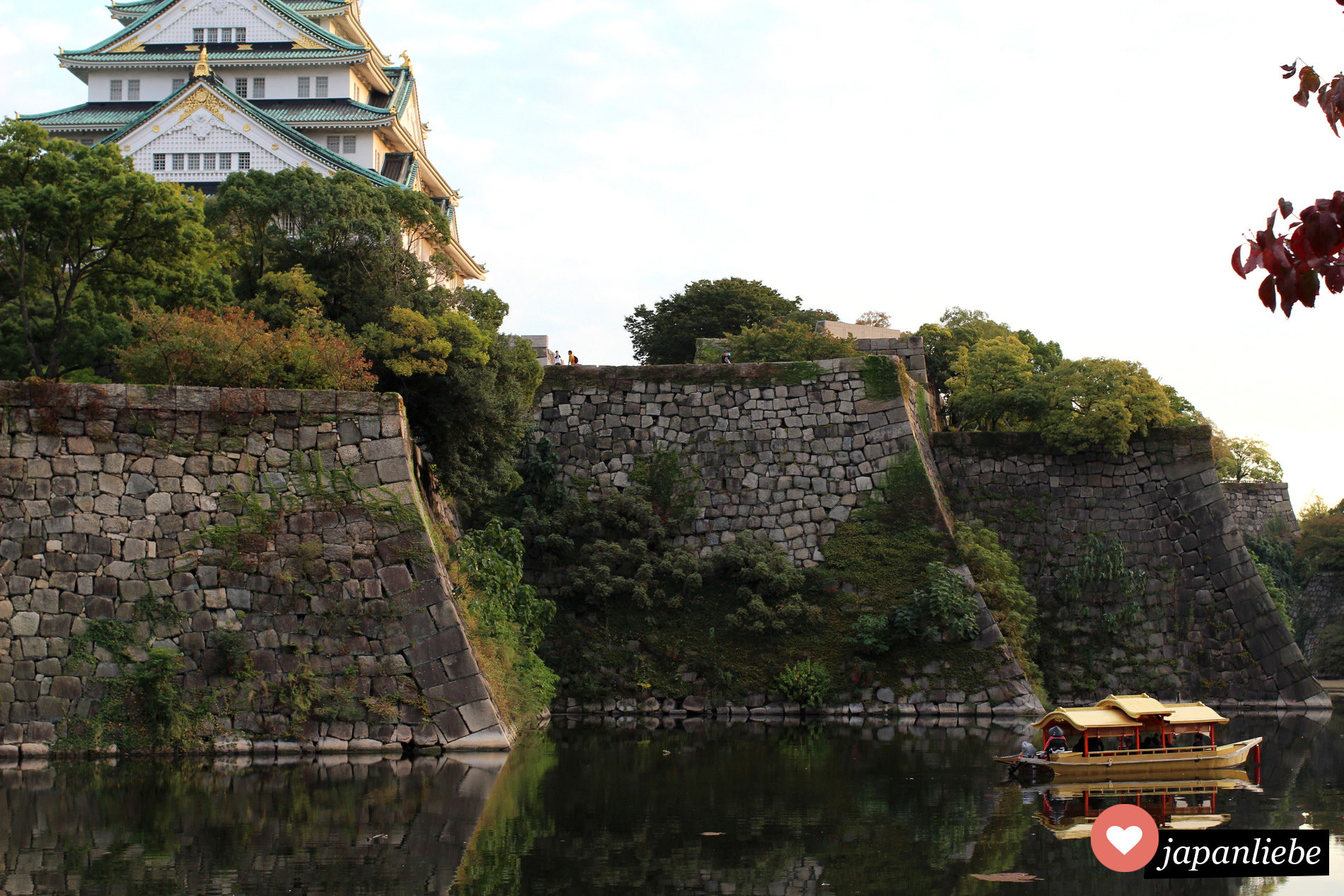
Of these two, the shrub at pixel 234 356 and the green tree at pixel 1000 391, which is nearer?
the shrub at pixel 234 356

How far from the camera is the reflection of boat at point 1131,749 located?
521 inches

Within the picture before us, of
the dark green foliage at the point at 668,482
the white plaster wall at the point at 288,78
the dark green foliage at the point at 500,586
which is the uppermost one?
the white plaster wall at the point at 288,78

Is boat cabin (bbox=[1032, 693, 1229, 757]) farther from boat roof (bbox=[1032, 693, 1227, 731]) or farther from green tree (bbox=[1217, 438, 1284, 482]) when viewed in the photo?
green tree (bbox=[1217, 438, 1284, 482])

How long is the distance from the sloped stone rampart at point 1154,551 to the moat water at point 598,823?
26.0 feet

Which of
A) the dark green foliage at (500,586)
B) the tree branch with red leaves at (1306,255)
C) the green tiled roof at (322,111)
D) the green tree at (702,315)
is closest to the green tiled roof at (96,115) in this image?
the green tiled roof at (322,111)

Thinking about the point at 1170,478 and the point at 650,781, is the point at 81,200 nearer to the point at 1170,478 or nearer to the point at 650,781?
the point at 650,781

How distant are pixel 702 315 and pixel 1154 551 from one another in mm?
18218

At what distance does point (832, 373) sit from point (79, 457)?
529 inches

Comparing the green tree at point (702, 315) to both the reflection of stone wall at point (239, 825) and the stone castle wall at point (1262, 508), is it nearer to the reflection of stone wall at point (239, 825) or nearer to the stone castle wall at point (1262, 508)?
the stone castle wall at point (1262, 508)

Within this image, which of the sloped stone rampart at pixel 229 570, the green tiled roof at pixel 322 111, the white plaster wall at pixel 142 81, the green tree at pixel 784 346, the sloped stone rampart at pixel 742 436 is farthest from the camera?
the white plaster wall at pixel 142 81

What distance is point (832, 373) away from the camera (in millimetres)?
23344

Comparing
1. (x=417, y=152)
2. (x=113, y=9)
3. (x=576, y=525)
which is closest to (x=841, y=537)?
(x=576, y=525)

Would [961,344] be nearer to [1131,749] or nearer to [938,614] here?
[938,614]

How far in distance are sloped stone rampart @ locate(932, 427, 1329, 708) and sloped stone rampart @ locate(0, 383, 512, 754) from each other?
13.4 metres
